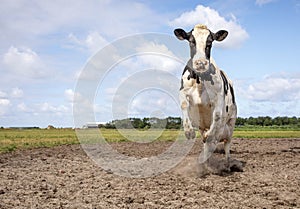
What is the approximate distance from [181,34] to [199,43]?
649 millimetres

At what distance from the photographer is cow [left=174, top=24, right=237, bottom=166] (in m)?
9.34

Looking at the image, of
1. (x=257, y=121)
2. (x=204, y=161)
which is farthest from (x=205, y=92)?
(x=257, y=121)

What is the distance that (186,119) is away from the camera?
30.4ft

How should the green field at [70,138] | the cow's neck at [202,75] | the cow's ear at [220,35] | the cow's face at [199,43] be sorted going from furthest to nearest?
the green field at [70,138], the cow's ear at [220,35], the cow's neck at [202,75], the cow's face at [199,43]

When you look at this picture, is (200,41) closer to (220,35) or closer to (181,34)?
(181,34)

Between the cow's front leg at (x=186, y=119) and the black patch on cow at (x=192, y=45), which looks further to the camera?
the black patch on cow at (x=192, y=45)

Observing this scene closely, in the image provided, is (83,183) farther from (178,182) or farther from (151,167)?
(151,167)

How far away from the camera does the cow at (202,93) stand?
30.6 ft

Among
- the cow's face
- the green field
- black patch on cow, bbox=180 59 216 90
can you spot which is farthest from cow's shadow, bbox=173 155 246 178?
the green field

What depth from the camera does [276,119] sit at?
288 feet

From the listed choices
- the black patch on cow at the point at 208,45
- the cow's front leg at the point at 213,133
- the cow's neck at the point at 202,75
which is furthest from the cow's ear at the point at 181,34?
the cow's front leg at the point at 213,133

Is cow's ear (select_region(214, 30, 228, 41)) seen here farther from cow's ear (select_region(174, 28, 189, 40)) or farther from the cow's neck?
the cow's neck

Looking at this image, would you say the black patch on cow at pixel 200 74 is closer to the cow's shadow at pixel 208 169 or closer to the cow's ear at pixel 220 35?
the cow's ear at pixel 220 35

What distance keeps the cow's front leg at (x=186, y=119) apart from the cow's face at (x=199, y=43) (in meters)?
0.80
